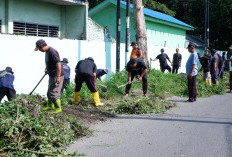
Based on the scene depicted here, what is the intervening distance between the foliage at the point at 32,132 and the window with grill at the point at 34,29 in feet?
27.2

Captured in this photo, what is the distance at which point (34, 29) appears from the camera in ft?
46.9

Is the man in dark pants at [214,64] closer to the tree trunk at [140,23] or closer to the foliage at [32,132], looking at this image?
the tree trunk at [140,23]

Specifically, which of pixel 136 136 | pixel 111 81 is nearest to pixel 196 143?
pixel 136 136

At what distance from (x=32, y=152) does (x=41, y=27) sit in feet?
35.4

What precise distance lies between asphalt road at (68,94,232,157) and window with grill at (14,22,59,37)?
785 centimetres

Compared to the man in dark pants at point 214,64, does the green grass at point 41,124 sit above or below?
below

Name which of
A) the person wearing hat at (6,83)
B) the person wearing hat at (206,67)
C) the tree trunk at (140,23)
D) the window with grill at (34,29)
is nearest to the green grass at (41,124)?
the person wearing hat at (6,83)

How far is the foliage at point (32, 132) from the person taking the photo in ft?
15.2

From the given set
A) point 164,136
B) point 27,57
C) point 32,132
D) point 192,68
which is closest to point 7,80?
point 27,57

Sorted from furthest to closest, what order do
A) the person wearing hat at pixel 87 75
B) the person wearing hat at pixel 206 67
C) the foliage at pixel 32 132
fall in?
the person wearing hat at pixel 206 67, the person wearing hat at pixel 87 75, the foliage at pixel 32 132

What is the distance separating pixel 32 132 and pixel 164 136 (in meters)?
2.40

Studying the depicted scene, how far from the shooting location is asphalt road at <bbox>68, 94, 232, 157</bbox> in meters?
4.93

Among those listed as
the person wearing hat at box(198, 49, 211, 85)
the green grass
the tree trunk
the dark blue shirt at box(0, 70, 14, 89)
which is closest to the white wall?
the dark blue shirt at box(0, 70, 14, 89)

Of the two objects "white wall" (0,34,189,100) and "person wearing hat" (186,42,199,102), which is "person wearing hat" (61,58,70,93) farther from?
"person wearing hat" (186,42,199,102)
